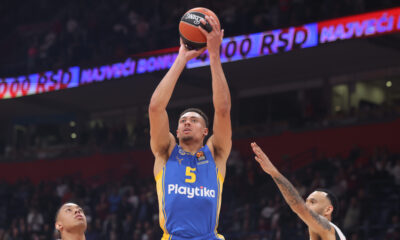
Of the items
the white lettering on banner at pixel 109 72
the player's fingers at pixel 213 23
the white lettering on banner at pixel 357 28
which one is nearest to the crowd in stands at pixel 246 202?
the white lettering on banner at pixel 357 28

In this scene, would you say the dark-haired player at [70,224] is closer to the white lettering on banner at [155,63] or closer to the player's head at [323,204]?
the player's head at [323,204]

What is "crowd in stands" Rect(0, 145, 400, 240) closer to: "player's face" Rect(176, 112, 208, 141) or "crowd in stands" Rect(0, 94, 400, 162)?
"crowd in stands" Rect(0, 94, 400, 162)

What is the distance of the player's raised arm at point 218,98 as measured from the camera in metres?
4.86

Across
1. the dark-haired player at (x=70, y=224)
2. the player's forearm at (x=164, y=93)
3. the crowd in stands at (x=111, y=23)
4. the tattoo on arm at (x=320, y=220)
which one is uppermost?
the crowd in stands at (x=111, y=23)

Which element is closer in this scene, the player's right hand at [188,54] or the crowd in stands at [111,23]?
the player's right hand at [188,54]

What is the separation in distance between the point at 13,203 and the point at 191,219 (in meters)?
15.8

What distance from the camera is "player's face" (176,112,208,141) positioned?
495 cm

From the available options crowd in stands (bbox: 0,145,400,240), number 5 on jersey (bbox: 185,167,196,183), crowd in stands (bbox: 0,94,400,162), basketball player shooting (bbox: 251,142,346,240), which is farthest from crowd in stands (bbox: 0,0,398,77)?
number 5 on jersey (bbox: 185,167,196,183)

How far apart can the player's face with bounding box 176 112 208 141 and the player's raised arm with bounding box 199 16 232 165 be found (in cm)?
13

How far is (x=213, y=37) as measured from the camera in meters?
4.92

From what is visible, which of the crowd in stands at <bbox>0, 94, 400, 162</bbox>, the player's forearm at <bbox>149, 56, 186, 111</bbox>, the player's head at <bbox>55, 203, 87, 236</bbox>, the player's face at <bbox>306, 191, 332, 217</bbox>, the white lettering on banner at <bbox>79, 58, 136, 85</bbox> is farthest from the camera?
the white lettering on banner at <bbox>79, 58, 136, 85</bbox>

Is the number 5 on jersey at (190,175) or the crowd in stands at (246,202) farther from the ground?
the crowd in stands at (246,202)

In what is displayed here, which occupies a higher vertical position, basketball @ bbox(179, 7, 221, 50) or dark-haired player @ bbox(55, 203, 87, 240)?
basketball @ bbox(179, 7, 221, 50)

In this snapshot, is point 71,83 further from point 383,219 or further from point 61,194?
point 383,219
